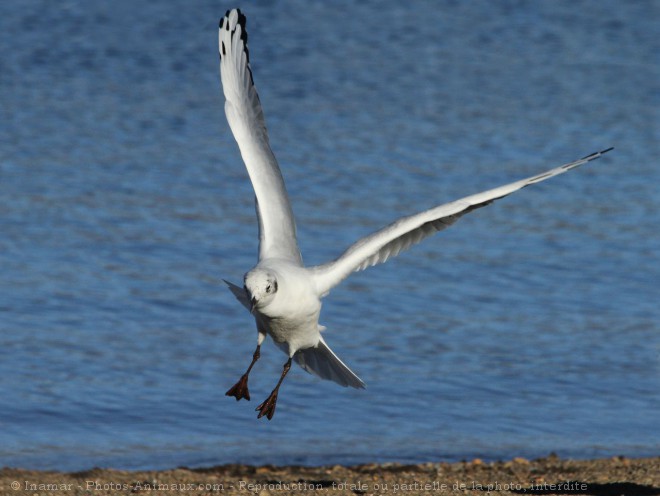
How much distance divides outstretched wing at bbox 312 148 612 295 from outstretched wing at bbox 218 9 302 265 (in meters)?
0.37

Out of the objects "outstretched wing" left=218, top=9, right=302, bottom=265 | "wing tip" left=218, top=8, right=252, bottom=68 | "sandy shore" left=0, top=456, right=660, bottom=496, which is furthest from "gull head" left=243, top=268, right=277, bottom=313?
"wing tip" left=218, top=8, right=252, bottom=68

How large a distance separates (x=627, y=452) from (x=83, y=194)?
7576 millimetres

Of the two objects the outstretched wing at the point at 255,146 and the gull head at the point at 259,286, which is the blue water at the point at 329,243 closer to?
the outstretched wing at the point at 255,146

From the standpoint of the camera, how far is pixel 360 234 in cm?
1404

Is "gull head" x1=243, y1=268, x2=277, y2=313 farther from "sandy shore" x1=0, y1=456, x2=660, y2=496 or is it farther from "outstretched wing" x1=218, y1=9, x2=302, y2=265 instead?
"sandy shore" x1=0, y1=456, x2=660, y2=496

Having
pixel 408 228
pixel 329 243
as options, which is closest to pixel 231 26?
pixel 408 228

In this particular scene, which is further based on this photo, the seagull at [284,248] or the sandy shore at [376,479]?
the sandy shore at [376,479]

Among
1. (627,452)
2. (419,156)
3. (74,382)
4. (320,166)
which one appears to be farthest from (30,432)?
(419,156)

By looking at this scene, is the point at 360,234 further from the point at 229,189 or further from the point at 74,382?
the point at 74,382

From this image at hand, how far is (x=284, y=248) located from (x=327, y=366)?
82 centimetres

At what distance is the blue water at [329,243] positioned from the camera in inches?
402

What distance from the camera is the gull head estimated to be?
707 centimetres

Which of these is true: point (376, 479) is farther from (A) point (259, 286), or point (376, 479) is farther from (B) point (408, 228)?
(A) point (259, 286)

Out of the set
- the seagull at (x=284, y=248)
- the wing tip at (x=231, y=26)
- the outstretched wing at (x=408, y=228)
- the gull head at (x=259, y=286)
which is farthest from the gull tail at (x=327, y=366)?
the wing tip at (x=231, y=26)
